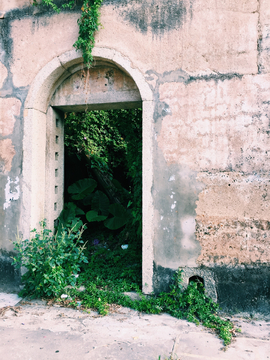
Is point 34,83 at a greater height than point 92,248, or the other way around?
point 34,83

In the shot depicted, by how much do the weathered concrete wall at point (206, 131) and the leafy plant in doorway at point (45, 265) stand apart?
118 cm

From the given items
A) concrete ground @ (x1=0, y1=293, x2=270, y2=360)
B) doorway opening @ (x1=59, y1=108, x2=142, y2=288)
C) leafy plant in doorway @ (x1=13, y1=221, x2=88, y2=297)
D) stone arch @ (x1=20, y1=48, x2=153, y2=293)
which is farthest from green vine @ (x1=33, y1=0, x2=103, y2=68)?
concrete ground @ (x1=0, y1=293, x2=270, y2=360)

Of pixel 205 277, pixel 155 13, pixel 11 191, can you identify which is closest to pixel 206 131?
pixel 155 13

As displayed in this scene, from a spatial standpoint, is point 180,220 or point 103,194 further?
point 103,194

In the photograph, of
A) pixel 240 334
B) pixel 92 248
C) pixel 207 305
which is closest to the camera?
pixel 240 334

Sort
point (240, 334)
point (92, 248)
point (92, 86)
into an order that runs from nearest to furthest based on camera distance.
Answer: point (240, 334) < point (92, 86) < point (92, 248)

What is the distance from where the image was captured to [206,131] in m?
3.55

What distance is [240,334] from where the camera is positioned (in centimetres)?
303

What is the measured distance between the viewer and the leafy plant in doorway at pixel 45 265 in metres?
3.56

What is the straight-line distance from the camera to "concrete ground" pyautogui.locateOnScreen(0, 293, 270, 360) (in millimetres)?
2633

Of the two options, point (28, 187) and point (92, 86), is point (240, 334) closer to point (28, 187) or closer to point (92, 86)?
point (28, 187)

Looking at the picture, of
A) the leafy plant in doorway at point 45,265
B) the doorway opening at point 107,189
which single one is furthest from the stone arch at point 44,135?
the doorway opening at point 107,189

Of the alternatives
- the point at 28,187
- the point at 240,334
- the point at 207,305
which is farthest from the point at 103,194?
the point at 240,334

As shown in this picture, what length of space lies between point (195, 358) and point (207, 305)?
0.90 metres
